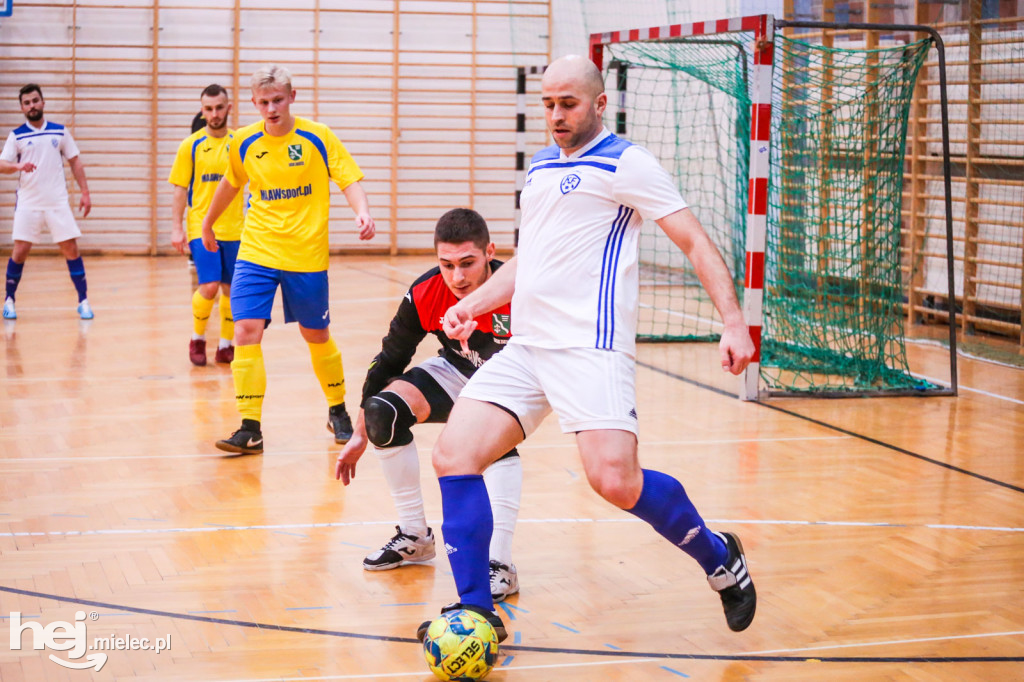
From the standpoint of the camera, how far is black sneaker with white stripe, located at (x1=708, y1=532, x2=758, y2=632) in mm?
3260

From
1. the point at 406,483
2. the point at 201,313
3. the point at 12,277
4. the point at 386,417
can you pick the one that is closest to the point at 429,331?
the point at 386,417

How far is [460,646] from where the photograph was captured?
115 inches

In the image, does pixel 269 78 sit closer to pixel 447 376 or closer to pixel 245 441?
pixel 245 441

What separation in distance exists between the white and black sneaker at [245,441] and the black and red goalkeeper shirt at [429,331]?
71.1 inches

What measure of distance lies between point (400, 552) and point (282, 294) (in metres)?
2.18

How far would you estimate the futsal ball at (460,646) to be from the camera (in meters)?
2.93

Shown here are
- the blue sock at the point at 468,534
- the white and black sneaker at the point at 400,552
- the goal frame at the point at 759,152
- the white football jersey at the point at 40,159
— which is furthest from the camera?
the white football jersey at the point at 40,159

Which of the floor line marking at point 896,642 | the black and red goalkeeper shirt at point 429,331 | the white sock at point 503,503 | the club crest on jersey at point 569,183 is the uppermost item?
the club crest on jersey at point 569,183

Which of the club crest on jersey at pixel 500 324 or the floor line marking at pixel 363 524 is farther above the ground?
the club crest on jersey at pixel 500 324

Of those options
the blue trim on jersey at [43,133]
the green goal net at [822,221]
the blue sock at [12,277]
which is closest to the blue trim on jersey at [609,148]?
the green goal net at [822,221]

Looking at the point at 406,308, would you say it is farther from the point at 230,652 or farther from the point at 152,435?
the point at 152,435

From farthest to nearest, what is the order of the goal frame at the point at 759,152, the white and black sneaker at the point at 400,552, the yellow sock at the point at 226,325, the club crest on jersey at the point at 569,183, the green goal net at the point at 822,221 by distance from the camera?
the yellow sock at the point at 226,325 → the green goal net at the point at 822,221 → the goal frame at the point at 759,152 → the white and black sneaker at the point at 400,552 → the club crest on jersey at the point at 569,183

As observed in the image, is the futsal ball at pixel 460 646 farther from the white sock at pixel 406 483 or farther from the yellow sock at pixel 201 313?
the yellow sock at pixel 201 313

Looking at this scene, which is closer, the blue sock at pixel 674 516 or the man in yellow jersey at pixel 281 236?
the blue sock at pixel 674 516
